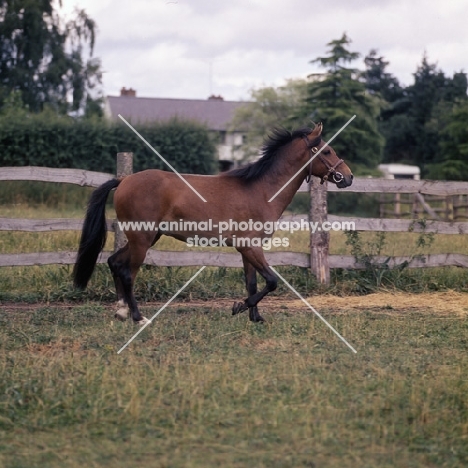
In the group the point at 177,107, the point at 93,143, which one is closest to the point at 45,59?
the point at 93,143

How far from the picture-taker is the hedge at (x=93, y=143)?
83.7 feet

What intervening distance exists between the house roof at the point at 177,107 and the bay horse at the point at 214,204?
134ft

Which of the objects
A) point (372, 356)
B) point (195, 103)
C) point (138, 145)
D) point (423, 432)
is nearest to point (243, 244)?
point (372, 356)

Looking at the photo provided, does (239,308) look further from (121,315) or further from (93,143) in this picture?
(93,143)

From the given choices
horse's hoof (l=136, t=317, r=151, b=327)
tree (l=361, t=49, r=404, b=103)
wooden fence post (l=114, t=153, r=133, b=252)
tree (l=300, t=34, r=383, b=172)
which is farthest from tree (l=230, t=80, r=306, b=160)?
horse's hoof (l=136, t=317, r=151, b=327)

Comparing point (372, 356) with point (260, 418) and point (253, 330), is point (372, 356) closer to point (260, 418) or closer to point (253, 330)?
point (253, 330)

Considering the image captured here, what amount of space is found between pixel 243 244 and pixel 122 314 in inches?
58.9

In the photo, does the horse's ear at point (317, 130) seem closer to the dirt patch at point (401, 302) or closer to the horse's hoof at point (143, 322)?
the dirt patch at point (401, 302)

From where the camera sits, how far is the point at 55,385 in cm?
488

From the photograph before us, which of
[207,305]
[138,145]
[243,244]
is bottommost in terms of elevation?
[207,305]

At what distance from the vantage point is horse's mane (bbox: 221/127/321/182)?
795 cm

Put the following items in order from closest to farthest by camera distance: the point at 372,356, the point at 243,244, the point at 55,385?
1. the point at 55,385
2. the point at 372,356
3. the point at 243,244

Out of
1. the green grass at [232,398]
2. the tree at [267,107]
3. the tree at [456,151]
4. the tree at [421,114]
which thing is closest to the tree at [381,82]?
the tree at [421,114]

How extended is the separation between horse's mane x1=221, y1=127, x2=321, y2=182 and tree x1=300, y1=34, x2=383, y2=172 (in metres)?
25.9
